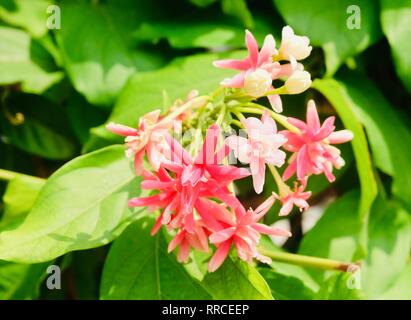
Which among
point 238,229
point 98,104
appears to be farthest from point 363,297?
point 98,104

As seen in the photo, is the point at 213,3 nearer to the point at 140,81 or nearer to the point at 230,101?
the point at 140,81

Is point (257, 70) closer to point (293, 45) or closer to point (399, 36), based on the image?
point (293, 45)

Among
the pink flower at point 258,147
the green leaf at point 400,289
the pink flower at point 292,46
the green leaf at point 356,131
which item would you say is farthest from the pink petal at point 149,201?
the green leaf at point 400,289

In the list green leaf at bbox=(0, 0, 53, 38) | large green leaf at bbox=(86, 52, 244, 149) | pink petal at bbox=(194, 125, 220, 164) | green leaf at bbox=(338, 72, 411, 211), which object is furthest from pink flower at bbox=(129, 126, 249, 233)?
green leaf at bbox=(0, 0, 53, 38)

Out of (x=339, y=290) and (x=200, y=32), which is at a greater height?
(x=200, y=32)

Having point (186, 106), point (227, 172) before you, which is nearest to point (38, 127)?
point (186, 106)

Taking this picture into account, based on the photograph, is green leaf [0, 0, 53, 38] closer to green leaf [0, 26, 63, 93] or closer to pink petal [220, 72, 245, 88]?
green leaf [0, 26, 63, 93]

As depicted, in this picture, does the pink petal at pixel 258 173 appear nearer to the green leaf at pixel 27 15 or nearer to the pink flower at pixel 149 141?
the pink flower at pixel 149 141
